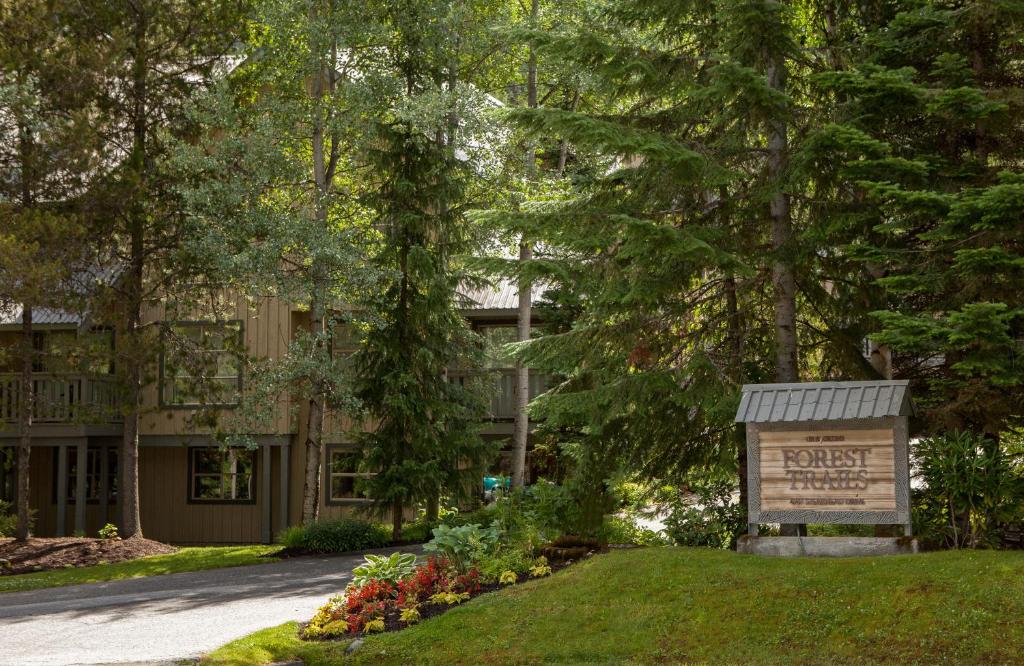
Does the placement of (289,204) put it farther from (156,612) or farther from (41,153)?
(156,612)

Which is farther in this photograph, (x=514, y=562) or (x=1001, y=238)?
(x=514, y=562)

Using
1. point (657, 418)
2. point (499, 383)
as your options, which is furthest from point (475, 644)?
point (499, 383)

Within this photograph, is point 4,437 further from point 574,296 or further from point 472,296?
point 574,296

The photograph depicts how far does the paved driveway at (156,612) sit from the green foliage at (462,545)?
5.96 ft

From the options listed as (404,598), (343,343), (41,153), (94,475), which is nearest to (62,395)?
(94,475)

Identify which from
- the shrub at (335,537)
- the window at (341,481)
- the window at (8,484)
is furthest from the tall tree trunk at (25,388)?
the window at (8,484)

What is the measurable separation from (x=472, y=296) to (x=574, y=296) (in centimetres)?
1335

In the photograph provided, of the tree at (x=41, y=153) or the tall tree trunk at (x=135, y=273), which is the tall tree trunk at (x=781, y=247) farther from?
the tall tree trunk at (x=135, y=273)

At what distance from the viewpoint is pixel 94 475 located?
30578mm

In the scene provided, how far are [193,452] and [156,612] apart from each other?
15907 millimetres

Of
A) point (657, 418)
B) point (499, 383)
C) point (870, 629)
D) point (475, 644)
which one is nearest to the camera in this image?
point (870, 629)

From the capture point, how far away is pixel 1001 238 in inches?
462

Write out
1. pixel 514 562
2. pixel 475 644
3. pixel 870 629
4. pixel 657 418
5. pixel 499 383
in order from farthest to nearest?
pixel 499 383 → pixel 657 418 → pixel 514 562 → pixel 475 644 → pixel 870 629

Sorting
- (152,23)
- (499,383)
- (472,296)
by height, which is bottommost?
(499,383)
